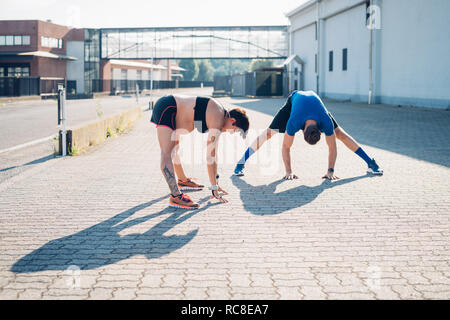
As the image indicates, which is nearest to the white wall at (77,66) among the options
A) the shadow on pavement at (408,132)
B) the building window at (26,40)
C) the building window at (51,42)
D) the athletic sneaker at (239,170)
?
the building window at (51,42)

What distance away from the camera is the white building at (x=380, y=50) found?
21.9 metres

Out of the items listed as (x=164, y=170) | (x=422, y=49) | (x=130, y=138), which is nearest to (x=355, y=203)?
(x=164, y=170)

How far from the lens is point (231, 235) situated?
5.04 metres

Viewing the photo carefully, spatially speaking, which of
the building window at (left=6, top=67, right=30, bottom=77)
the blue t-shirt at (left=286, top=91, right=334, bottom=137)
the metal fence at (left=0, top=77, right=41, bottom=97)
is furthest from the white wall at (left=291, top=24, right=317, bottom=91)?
the blue t-shirt at (left=286, top=91, right=334, bottom=137)

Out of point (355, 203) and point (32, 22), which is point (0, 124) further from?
point (32, 22)

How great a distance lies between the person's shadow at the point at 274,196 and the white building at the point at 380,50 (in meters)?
16.0

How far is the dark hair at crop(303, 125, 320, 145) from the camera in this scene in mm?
6880

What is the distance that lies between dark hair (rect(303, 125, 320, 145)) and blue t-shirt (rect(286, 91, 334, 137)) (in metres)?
0.38

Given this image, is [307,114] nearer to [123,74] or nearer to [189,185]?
[189,185]

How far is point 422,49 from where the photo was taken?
75.4ft

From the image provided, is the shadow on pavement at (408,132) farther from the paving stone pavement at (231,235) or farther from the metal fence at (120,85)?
the metal fence at (120,85)

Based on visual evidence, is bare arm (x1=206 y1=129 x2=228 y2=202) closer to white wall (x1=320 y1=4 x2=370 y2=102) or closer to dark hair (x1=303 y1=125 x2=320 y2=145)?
dark hair (x1=303 y1=125 x2=320 y2=145)

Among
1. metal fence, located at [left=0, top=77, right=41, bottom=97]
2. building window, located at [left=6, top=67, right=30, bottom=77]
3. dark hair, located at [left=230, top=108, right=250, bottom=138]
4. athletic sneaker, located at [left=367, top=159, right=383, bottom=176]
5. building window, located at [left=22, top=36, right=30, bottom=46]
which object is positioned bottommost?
athletic sneaker, located at [left=367, top=159, right=383, bottom=176]

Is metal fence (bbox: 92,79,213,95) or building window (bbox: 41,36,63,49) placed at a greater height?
building window (bbox: 41,36,63,49)
